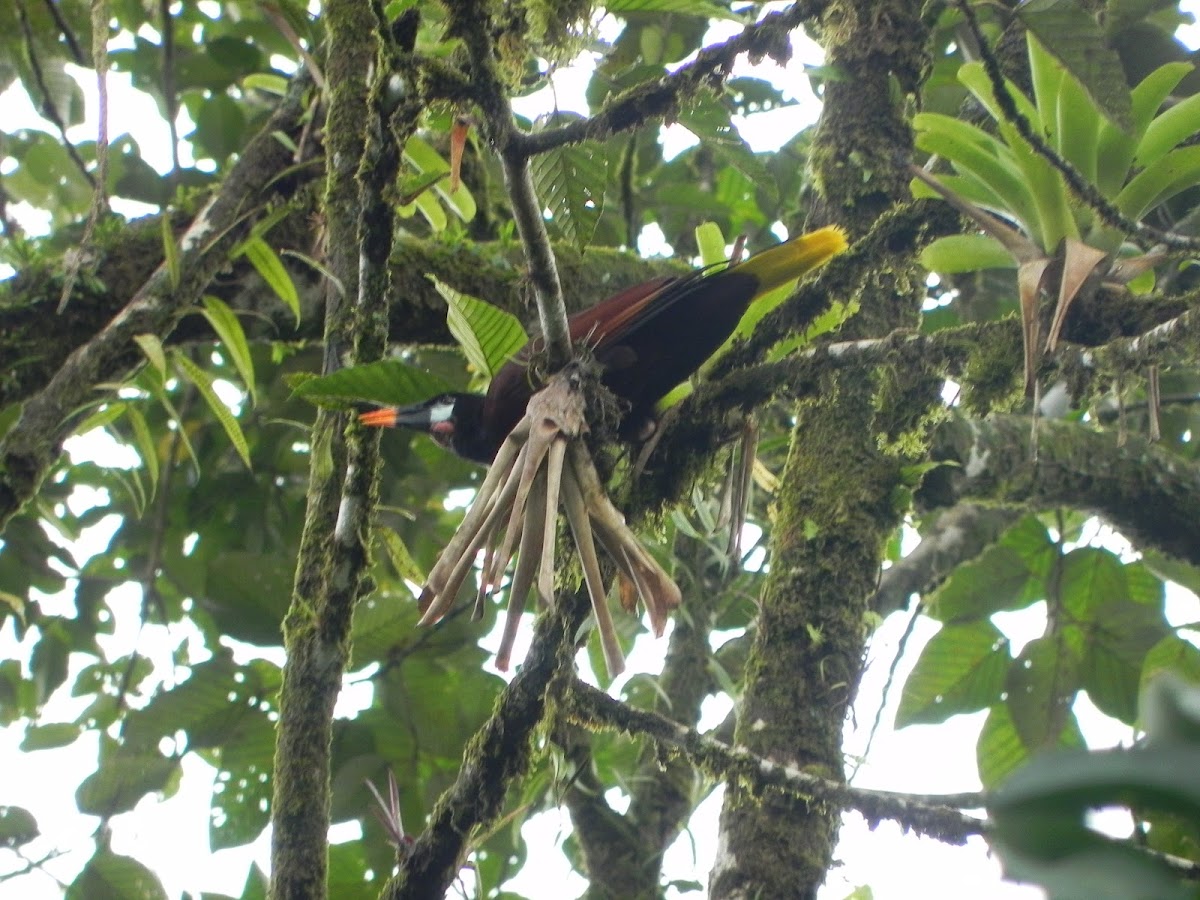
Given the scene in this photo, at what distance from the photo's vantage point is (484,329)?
6.51ft

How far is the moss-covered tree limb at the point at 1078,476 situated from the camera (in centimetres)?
296

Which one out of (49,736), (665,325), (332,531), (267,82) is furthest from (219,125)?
(332,531)

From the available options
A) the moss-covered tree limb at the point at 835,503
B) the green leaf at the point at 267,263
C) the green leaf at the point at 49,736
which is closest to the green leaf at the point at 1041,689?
the moss-covered tree limb at the point at 835,503

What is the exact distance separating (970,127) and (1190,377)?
2.18 m

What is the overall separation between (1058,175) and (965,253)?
0.23m

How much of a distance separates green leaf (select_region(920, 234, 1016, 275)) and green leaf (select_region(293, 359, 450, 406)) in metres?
0.96

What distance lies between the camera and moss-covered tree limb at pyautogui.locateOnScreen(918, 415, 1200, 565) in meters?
2.96

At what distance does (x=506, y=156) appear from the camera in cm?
147

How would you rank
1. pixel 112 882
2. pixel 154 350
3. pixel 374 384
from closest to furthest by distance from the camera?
pixel 374 384 < pixel 154 350 < pixel 112 882

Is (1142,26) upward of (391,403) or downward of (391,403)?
upward

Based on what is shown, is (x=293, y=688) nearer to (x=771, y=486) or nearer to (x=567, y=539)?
(x=567, y=539)

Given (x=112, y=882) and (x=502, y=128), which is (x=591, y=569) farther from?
(x=112, y=882)

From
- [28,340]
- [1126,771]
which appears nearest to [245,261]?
[28,340]

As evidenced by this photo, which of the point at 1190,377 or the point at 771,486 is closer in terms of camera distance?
the point at 771,486
